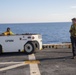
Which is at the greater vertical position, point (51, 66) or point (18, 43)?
point (18, 43)

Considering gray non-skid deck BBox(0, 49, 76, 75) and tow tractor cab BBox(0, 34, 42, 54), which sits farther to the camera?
tow tractor cab BBox(0, 34, 42, 54)

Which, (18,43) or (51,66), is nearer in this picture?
(51,66)

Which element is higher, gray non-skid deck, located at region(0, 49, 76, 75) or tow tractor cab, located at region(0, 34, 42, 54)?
tow tractor cab, located at region(0, 34, 42, 54)

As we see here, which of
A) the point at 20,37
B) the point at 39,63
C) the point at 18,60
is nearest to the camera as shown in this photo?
the point at 39,63

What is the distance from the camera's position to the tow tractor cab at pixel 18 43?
1609cm

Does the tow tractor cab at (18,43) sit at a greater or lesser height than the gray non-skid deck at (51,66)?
greater

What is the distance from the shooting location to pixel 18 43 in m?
16.1

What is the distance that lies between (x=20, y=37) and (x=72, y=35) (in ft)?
10.4

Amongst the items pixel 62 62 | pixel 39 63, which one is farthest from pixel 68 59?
pixel 39 63

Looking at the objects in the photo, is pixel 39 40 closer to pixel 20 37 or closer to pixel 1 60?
pixel 20 37

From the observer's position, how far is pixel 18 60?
45.9ft

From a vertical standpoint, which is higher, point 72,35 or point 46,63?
point 72,35

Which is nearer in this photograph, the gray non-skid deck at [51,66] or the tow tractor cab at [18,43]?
the gray non-skid deck at [51,66]

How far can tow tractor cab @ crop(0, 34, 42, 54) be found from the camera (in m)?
16.1
